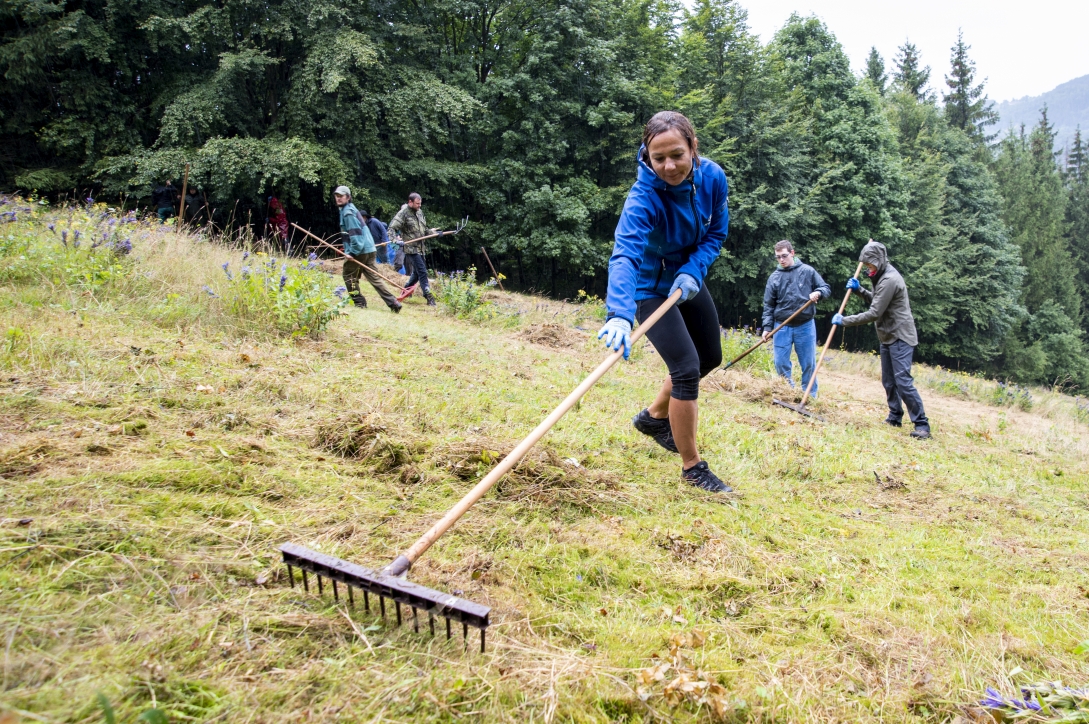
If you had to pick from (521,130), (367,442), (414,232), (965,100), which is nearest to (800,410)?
(367,442)

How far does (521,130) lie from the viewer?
21.4 meters

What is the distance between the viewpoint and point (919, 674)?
1.93m

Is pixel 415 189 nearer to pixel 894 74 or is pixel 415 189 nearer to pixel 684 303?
pixel 684 303

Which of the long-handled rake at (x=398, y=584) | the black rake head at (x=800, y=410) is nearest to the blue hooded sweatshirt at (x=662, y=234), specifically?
the long-handled rake at (x=398, y=584)

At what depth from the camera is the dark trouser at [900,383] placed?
6.66m

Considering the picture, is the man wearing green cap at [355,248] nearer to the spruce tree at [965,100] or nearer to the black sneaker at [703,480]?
the black sneaker at [703,480]

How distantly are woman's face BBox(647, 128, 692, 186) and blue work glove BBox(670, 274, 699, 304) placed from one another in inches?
19.5

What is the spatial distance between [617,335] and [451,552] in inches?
46.9

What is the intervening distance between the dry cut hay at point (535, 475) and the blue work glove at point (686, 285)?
3.49ft

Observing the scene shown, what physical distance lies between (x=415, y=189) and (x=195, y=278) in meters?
15.7

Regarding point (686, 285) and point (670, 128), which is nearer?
point (670, 128)

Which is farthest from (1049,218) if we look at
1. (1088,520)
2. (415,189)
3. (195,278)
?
(195,278)

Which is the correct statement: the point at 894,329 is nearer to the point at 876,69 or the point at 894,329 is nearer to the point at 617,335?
the point at 617,335

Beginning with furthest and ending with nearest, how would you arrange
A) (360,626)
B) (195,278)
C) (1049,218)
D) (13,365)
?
1. (1049,218)
2. (195,278)
3. (13,365)
4. (360,626)
